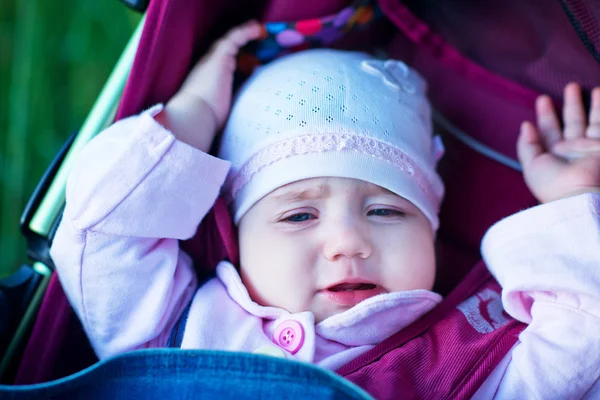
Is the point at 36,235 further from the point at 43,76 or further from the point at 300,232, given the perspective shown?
the point at 43,76

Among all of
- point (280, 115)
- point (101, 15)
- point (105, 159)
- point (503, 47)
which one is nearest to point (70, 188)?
point (105, 159)

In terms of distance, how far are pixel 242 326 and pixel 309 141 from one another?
28 centimetres

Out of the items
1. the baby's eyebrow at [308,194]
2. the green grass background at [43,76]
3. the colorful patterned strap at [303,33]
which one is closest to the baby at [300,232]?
the baby's eyebrow at [308,194]

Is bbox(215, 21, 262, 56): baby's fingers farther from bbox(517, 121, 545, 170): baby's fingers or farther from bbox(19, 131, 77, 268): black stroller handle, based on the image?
bbox(517, 121, 545, 170): baby's fingers

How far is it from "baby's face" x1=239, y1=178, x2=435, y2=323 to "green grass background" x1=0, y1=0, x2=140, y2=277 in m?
0.97

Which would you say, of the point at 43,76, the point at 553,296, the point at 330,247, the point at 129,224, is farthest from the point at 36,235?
the point at 43,76

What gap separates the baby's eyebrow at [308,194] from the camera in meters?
0.96

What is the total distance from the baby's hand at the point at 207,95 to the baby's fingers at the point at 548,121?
19.3 inches

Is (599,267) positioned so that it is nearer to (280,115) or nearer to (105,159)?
(280,115)

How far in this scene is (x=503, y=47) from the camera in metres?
1.15

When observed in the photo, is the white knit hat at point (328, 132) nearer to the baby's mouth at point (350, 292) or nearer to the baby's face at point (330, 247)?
the baby's face at point (330, 247)

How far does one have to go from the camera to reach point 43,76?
1800 millimetres

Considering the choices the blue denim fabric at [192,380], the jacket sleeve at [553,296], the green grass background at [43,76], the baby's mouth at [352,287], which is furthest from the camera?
the green grass background at [43,76]

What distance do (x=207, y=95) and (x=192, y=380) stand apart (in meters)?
0.48
